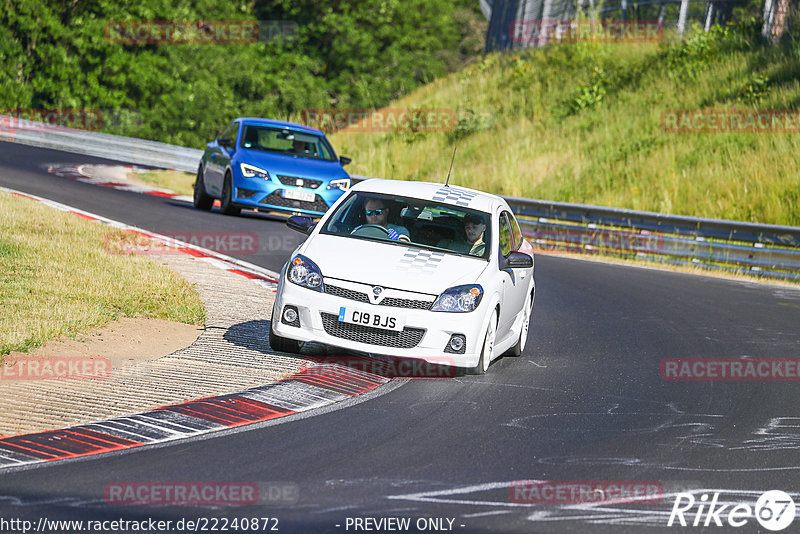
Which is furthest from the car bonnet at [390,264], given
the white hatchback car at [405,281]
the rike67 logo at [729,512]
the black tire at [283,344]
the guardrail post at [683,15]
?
the guardrail post at [683,15]

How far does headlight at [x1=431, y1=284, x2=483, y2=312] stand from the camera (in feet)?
30.2

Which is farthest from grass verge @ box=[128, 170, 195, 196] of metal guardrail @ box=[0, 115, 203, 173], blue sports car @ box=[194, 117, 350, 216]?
blue sports car @ box=[194, 117, 350, 216]

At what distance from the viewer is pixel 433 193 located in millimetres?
10734

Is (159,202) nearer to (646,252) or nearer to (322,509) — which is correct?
(646,252)

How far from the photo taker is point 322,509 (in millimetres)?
5543

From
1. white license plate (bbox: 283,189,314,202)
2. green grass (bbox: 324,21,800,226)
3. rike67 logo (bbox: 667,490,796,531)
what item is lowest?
rike67 logo (bbox: 667,490,796,531)

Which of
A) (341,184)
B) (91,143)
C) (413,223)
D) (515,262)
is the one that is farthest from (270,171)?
(91,143)

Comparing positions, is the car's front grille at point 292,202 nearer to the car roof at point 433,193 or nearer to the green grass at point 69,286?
the green grass at point 69,286

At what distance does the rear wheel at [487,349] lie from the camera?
375 inches

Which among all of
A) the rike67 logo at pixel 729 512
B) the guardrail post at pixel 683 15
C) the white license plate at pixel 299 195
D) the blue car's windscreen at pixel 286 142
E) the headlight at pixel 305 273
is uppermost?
the guardrail post at pixel 683 15

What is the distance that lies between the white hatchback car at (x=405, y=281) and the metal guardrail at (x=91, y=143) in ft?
76.0

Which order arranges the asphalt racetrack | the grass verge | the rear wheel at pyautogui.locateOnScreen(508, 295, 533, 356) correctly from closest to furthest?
the asphalt racetrack < the rear wheel at pyautogui.locateOnScreen(508, 295, 533, 356) < the grass verge

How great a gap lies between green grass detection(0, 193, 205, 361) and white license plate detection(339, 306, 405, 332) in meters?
2.25

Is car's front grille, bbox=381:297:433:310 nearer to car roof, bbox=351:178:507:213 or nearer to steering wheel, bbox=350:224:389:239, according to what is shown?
steering wheel, bbox=350:224:389:239
